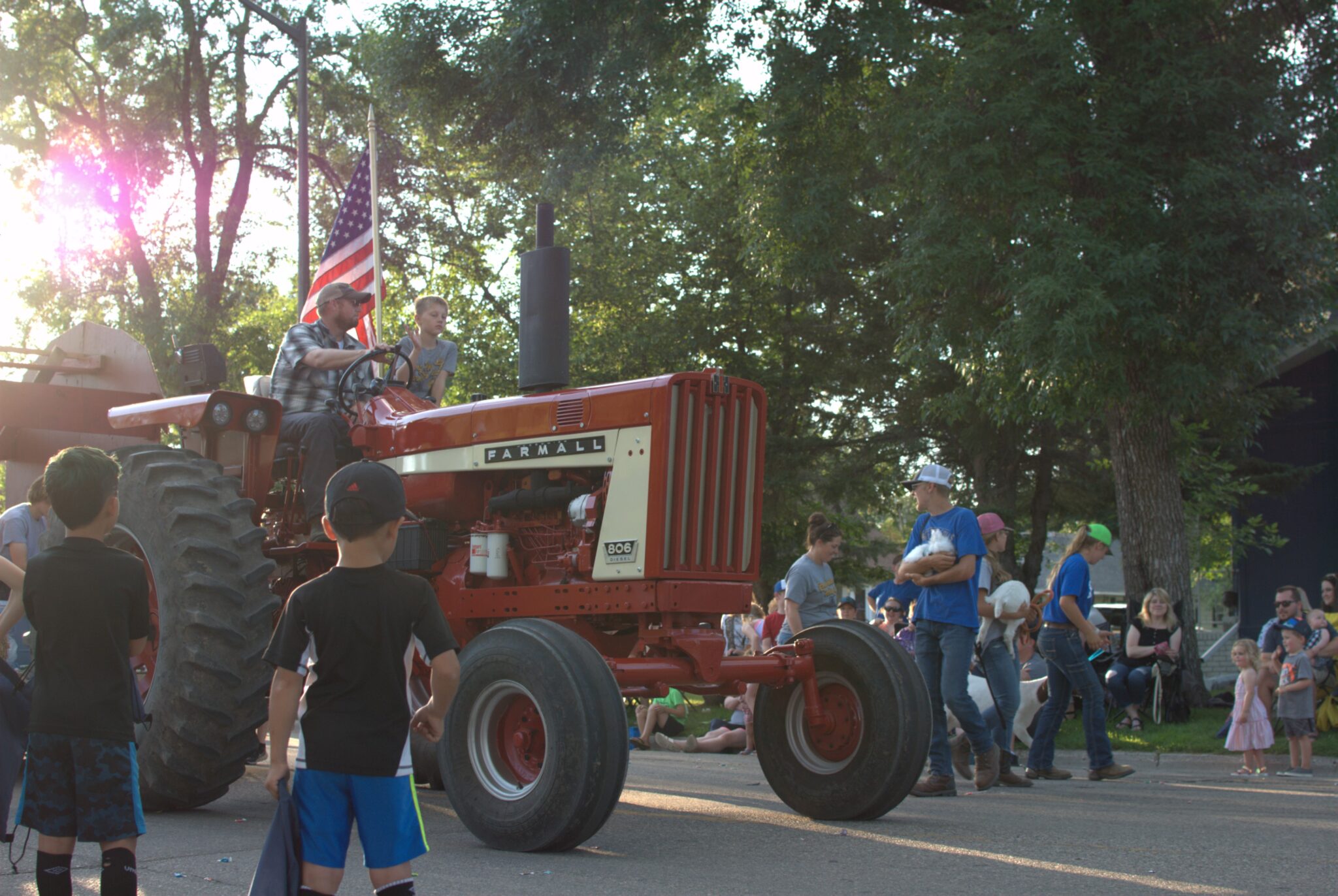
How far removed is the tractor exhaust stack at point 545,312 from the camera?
23.0 ft

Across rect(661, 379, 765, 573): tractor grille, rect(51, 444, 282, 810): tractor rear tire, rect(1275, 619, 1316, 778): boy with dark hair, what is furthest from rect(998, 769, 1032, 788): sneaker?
rect(51, 444, 282, 810): tractor rear tire

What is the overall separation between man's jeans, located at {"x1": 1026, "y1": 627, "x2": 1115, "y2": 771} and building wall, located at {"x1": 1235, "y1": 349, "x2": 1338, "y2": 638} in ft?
55.3

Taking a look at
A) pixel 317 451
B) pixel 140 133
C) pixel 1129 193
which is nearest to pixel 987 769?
pixel 317 451

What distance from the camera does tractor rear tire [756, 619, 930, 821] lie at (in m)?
6.87

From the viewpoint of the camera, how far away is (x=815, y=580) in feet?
32.8

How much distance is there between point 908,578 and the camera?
27.1 ft

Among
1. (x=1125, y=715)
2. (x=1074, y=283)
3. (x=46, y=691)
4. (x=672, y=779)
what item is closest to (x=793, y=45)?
(x=1074, y=283)

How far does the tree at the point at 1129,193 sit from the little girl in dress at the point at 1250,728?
3.38m

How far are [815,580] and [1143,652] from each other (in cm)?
545

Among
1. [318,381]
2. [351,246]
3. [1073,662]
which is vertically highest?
[351,246]


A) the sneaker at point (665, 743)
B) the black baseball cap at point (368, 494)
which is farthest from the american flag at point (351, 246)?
the black baseball cap at point (368, 494)

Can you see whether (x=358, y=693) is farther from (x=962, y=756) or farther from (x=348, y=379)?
(x=962, y=756)

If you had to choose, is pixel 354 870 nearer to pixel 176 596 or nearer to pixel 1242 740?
pixel 176 596

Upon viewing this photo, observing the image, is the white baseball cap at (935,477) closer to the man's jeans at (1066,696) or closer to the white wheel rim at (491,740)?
the man's jeans at (1066,696)
